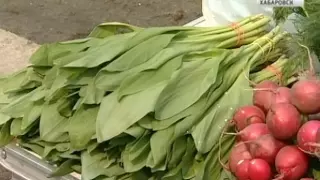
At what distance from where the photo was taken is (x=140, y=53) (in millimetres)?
1624

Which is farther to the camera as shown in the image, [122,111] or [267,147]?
[122,111]

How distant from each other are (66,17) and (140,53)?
8.10 ft

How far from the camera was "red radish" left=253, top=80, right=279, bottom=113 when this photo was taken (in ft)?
4.73

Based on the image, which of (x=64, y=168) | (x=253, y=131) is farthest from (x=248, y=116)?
(x=64, y=168)

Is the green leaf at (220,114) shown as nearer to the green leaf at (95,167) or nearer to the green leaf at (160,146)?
the green leaf at (160,146)

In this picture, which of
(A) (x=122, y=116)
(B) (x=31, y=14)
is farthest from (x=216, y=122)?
(B) (x=31, y=14)

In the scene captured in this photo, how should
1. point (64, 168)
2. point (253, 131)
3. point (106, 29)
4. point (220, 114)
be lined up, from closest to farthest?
1. point (253, 131)
2. point (220, 114)
3. point (64, 168)
4. point (106, 29)

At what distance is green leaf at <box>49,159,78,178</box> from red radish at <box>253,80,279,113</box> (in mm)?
488

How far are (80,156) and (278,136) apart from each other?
0.51m

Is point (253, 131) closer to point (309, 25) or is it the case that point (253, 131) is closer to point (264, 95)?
point (264, 95)

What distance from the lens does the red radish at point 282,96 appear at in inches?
55.0

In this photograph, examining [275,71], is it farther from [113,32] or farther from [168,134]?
[113,32]

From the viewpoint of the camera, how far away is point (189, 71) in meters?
1.57

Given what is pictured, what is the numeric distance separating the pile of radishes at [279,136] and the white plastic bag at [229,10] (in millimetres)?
476
